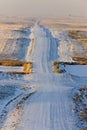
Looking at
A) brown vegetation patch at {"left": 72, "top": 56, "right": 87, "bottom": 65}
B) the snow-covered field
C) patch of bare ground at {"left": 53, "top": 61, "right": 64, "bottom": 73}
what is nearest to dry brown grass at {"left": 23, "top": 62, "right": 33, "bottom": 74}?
the snow-covered field

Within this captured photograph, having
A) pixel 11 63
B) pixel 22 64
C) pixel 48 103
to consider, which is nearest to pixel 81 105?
pixel 48 103

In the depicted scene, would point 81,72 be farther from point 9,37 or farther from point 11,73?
point 9,37

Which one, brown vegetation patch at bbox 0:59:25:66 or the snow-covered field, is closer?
the snow-covered field

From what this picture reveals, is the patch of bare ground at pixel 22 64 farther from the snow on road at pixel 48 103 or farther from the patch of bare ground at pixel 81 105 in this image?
the patch of bare ground at pixel 81 105

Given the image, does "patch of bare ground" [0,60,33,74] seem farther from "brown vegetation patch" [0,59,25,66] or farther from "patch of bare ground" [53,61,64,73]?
"patch of bare ground" [53,61,64,73]

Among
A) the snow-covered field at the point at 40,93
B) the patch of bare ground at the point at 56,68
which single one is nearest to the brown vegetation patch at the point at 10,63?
the snow-covered field at the point at 40,93

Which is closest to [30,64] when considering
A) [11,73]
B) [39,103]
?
[11,73]
